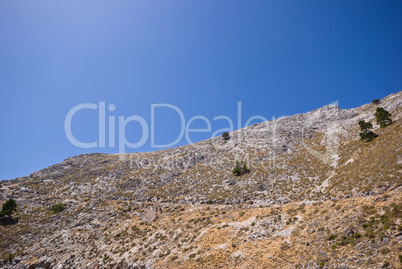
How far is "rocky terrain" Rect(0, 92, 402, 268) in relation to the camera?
2212 centimetres

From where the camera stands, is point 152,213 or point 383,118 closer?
point 152,213

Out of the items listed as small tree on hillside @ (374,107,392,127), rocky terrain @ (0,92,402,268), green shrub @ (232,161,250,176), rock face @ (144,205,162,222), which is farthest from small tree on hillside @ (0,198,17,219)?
small tree on hillside @ (374,107,392,127)

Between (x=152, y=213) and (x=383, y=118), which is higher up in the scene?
(x=383, y=118)

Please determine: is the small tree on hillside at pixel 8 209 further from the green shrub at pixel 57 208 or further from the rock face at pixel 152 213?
the rock face at pixel 152 213

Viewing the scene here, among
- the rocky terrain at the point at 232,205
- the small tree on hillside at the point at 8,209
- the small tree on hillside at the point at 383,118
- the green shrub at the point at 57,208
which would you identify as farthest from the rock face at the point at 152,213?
the small tree on hillside at the point at 383,118

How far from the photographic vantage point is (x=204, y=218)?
37.3 metres

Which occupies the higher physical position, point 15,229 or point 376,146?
point 15,229

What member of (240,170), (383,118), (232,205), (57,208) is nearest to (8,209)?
(57,208)

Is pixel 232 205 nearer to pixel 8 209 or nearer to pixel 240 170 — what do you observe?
pixel 240 170

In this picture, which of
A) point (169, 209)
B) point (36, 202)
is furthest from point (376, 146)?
point (36, 202)

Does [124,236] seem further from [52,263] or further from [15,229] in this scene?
[15,229]

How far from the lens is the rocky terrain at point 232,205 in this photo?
871 inches

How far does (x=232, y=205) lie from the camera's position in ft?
140

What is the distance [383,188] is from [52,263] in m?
55.7
